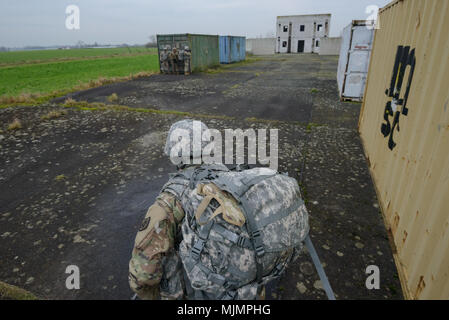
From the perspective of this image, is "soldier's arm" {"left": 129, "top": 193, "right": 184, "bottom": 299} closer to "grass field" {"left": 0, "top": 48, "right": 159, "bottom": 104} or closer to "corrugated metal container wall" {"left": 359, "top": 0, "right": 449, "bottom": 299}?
"corrugated metal container wall" {"left": 359, "top": 0, "right": 449, "bottom": 299}

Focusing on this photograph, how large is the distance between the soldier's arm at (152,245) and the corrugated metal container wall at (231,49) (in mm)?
22881

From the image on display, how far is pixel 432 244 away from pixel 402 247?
639mm

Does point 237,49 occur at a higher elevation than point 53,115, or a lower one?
higher

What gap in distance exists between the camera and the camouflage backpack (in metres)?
1.40

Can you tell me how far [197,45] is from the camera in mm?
17391

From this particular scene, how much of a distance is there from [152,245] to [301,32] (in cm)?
4612

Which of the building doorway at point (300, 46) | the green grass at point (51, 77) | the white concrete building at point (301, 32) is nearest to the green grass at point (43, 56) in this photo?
the green grass at point (51, 77)

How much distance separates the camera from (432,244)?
2006 mm

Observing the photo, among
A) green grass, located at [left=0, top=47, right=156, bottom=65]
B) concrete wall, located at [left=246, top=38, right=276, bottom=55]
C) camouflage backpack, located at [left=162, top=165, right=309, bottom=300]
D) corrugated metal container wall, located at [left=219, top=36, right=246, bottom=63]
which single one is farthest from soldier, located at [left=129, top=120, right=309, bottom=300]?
green grass, located at [left=0, top=47, right=156, bottom=65]

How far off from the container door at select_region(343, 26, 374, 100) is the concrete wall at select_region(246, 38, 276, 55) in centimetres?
3422

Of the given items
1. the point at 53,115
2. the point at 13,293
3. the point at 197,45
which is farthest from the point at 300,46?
the point at 13,293

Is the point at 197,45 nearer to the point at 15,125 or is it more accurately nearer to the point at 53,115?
the point at 53,115
